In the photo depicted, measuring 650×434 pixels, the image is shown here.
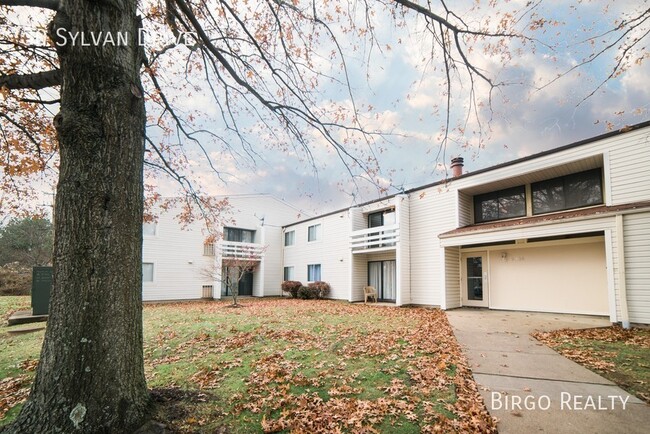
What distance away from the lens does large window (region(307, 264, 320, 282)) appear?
73.5ft

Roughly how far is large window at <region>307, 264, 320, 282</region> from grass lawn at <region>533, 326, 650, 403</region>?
15609mm

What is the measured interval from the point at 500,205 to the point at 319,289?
39.2ft

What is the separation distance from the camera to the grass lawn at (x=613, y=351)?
4.52 m

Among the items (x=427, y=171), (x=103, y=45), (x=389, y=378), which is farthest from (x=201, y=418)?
(x=427, y=171)

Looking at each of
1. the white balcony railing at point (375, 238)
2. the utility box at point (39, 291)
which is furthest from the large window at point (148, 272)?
the white balcony railing at point (375, 238)

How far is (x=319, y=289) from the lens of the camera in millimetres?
20750

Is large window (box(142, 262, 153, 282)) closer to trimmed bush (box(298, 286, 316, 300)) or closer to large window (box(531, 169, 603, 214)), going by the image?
trimmed bush (box(298, 286, 316, 300))

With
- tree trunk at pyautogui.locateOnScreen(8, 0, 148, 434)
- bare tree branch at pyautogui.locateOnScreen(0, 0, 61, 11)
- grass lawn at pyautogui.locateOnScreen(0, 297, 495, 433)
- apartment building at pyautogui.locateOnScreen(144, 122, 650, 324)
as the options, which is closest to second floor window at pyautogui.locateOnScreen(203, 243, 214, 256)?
apartment building at pyautogui.locateOnScreen(144, 122, 650, 324)

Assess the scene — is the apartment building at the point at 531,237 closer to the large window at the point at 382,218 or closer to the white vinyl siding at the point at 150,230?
the large window at the point at 382,218

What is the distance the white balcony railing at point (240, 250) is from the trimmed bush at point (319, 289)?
5434 millimetres

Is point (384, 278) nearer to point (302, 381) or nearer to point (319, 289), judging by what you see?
point (319, 289)

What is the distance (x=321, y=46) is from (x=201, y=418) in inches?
242

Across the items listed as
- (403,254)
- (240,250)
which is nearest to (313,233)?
(240,250)

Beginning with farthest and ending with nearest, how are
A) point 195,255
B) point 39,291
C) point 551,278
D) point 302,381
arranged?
1. point 195,255
2. point 551,278
3. point 39,291
4. point 302,381
